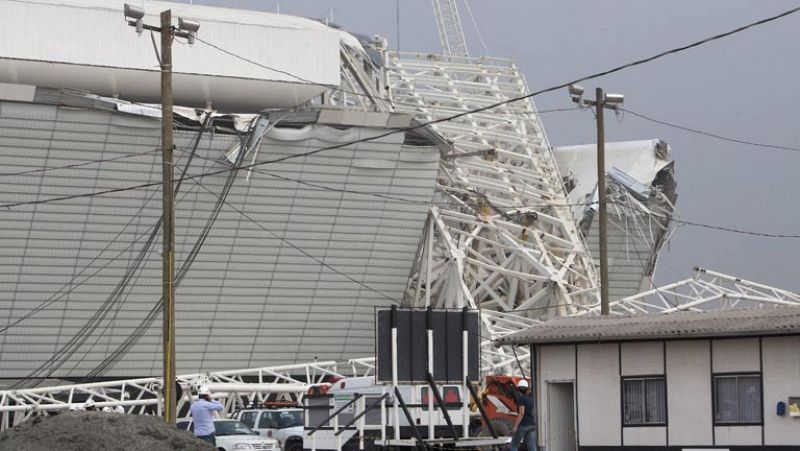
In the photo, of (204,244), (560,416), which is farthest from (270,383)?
(560,416)

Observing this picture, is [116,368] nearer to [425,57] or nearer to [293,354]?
[293,354]

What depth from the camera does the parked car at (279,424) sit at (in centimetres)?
3734

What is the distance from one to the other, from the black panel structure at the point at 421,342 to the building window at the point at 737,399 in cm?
458

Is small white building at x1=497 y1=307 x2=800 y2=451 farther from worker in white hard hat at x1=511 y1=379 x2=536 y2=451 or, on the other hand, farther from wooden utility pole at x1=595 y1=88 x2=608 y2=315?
wooden utility pole at x1=595 y1=88 x2=608 y2=315

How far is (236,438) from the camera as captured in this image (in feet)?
111

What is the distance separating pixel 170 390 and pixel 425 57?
49449mm

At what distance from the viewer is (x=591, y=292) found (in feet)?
227

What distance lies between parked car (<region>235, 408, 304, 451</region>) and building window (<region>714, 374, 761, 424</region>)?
45.9 ft

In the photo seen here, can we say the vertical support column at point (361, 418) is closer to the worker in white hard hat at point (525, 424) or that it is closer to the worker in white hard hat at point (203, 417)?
the worker in white hard hat at point (203, 417)

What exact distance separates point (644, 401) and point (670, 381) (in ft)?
2.31

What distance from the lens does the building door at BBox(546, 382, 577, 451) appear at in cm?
2872

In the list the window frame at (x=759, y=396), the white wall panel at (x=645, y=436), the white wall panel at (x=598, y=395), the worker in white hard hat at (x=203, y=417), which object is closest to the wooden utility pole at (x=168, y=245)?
the worker in white hard hat at (x=203, y=417)

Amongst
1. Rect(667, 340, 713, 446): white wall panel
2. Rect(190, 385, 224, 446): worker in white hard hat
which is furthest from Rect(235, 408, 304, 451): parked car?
Rect(667, 340, 713, 446): white wall panel

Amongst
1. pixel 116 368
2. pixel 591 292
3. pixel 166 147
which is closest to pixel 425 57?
pixel 591 292
